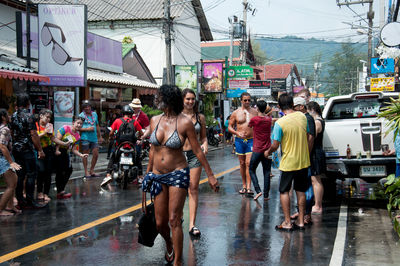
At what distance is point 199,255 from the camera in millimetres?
5195

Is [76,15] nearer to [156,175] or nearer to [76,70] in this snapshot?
[76,70]

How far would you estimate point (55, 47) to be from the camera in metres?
14.5

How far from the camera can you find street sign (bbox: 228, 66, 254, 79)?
35.1 meters

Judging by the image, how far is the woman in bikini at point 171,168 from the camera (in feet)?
14.5

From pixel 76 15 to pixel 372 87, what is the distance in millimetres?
13594

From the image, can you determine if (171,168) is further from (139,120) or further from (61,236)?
(139,120)

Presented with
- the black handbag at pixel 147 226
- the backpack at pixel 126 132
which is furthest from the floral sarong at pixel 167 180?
the backpack at pixel 126 132

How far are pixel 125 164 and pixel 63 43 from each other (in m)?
6.07

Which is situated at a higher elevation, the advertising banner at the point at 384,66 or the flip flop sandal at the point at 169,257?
the advertising banner at the point at 384,66

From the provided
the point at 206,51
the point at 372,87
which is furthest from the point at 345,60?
the point at 372,87

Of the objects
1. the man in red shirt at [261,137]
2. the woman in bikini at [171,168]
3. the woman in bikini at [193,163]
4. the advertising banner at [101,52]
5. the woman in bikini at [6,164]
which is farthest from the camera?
the advertising banner at [101,52]

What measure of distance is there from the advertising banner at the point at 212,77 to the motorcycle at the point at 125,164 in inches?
877

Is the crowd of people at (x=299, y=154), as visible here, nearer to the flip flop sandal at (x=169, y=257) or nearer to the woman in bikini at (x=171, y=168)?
the flip flop sandal at (x=169, y=257)

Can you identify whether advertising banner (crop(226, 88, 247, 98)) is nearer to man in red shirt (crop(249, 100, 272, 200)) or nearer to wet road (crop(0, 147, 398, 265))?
man in red shirt (crop(249, 100, 272, 200))
